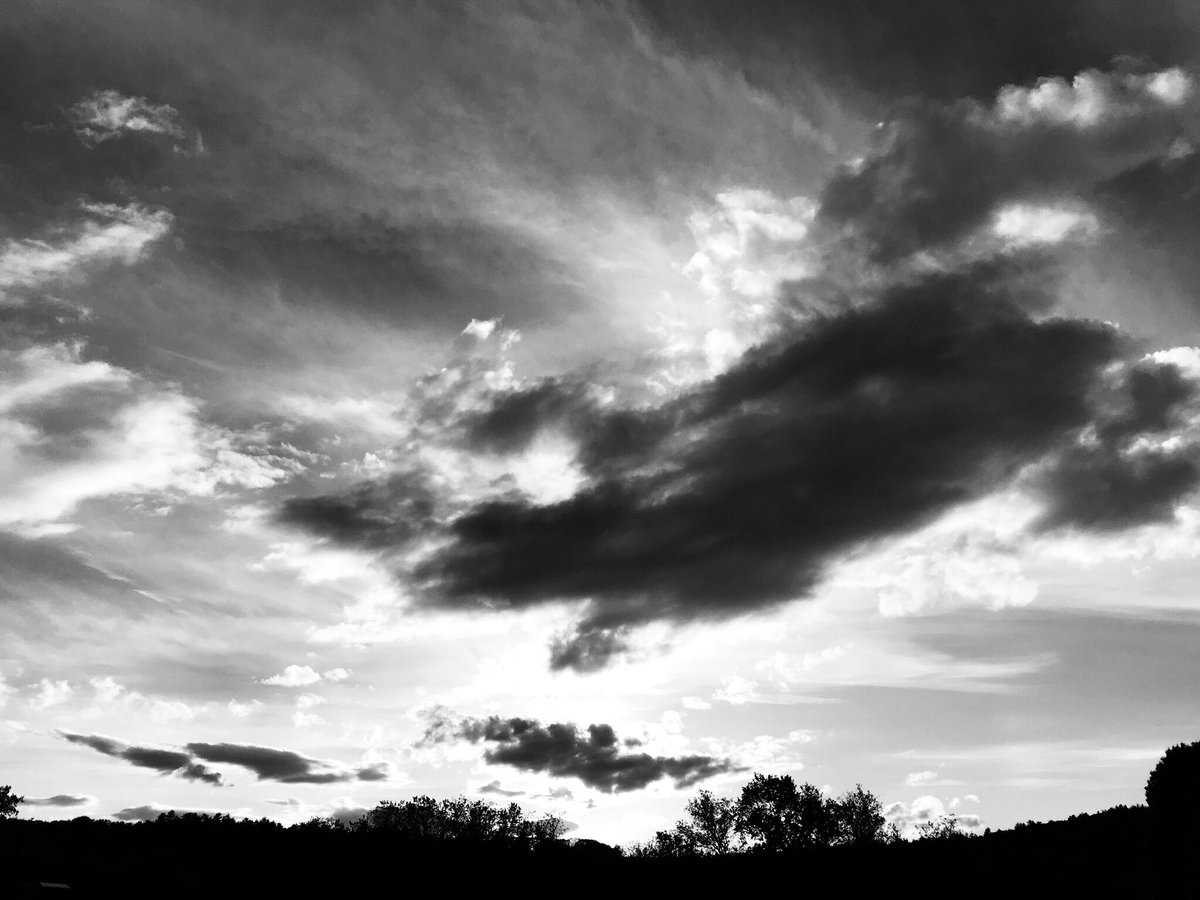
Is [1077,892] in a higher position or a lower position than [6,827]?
lower

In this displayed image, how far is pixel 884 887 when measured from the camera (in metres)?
36.4

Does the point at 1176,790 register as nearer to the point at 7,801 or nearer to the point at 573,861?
the point at 573,861

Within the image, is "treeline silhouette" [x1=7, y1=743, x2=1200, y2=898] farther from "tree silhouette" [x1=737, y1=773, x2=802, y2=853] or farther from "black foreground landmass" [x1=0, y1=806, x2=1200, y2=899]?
"tree silhouette" [x1=737, y1=773, x2=802, y2=853]

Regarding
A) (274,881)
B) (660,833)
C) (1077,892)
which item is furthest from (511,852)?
(660,833)

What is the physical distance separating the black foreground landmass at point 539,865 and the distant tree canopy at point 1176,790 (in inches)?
19.1

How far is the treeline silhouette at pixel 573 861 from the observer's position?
2584 cm

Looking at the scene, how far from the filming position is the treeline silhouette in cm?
2584

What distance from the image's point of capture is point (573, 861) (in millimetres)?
38688

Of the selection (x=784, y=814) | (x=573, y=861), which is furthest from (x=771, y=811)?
(x=573, y=861)

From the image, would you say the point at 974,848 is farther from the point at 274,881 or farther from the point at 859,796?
the point at 859,796

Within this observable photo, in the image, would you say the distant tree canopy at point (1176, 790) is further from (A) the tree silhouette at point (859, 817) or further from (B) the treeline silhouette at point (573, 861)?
(A) the tree silhouette at point (859, 817)

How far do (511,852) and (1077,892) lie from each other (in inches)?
832

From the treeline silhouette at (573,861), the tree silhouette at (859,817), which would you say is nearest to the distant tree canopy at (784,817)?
the tree silhouette at (859,817)

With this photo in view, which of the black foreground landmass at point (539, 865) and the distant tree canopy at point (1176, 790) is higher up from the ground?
the distant tree canopy at point (1176, 790)
